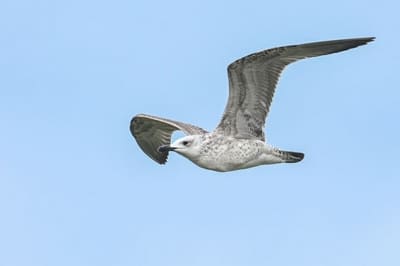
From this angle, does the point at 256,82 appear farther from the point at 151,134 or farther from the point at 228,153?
the point at 151,134

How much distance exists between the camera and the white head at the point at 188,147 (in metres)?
18.6

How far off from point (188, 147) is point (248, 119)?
1114mm

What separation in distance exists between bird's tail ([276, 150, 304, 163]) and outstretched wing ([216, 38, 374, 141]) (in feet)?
1.28

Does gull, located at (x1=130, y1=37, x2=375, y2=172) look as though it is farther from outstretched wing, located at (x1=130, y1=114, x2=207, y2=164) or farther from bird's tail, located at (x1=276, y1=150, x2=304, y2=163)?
outstretched wing, located at (x1=130, y1=114, x2=207, y2=164)

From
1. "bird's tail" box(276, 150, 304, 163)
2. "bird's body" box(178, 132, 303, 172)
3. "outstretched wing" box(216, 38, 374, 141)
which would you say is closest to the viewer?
"outstretched wing" box(216, 38, 374, 141)

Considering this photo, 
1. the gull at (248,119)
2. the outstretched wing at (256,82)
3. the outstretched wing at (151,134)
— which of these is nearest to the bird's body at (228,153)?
the gull at (248,119)

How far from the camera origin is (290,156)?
758 inches

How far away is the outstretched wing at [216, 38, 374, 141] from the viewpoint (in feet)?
59.5

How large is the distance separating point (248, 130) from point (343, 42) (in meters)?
2.20

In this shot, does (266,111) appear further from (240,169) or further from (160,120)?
(160,120)

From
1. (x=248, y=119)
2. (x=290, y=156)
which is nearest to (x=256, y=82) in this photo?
(x=248, y=119)

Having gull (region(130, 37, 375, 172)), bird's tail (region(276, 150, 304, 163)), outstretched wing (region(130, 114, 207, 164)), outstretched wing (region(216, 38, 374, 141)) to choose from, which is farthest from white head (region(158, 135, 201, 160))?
outstretched wing (region(130, 114, 207, 164))

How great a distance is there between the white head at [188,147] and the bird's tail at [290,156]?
4.59 ft

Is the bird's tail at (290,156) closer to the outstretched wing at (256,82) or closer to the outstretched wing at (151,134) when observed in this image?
the outstretched wing at (256,82)
